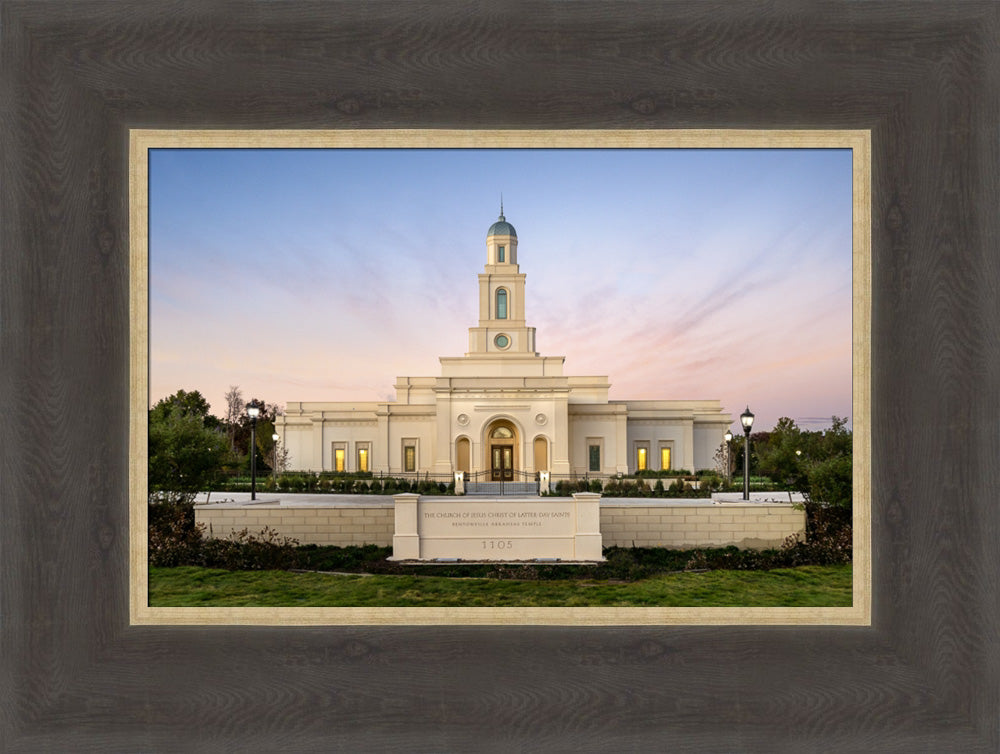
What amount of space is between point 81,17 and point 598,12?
3.73 m

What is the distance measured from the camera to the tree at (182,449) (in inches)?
303

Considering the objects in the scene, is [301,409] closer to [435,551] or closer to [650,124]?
[435,551]

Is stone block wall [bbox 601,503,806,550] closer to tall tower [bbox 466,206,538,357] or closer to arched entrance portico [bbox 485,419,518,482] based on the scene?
arched entrance portico [bbox 485,419,518,482]

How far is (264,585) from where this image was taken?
20.5ft

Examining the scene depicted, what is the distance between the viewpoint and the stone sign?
7.57 meters

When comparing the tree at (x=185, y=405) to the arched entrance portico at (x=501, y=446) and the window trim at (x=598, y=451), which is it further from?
the window trim at (x=598, y=451)

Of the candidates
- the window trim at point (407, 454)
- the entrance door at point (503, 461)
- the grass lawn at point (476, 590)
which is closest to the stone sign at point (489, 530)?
the grass lawn at point (476, 590)

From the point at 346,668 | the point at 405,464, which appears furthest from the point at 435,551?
the point at 405,464

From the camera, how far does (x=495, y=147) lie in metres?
4.72

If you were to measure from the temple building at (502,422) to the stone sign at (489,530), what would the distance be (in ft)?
41.0

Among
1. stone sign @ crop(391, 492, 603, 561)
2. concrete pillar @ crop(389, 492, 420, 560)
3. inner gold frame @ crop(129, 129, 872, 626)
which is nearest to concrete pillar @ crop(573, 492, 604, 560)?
stone sign @ crop(391, 492, 603, 561)

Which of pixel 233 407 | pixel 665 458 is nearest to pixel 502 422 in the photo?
pixel 665 458

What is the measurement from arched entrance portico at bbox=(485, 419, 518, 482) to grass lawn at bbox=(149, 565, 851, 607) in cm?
1465

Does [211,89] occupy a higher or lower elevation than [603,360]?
higher
